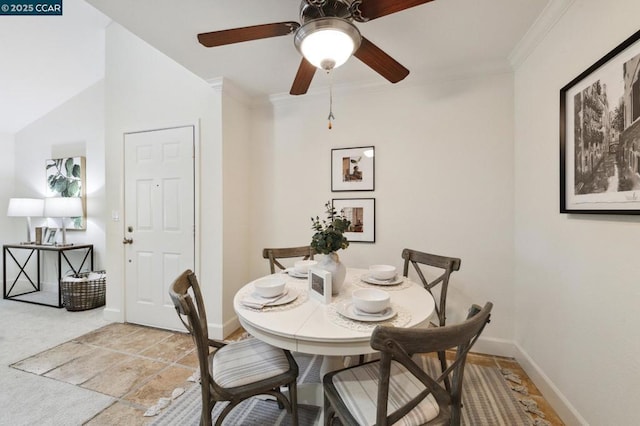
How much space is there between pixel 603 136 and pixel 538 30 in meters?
0.98

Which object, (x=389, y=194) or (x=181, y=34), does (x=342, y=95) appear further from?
(x=181, y=34)

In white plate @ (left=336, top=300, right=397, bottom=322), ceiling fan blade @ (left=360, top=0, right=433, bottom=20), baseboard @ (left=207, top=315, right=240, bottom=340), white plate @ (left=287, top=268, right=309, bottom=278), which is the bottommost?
baseboard @ (left=207, top=315, right=240, bottom=340)

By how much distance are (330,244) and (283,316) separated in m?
0.47

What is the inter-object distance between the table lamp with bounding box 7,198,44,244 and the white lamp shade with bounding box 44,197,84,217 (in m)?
0.36

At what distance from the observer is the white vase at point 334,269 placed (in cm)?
157

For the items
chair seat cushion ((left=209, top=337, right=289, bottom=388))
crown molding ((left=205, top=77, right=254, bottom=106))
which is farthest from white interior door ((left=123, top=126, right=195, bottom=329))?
chair seat cushion ((left=209, top=337, right=289, bottom=388))

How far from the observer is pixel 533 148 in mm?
1989

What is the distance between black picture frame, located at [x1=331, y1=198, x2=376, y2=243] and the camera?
265 cm

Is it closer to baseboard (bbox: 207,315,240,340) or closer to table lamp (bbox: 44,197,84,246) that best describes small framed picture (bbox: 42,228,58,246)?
table lamp (bbox: 44,197,84,246)

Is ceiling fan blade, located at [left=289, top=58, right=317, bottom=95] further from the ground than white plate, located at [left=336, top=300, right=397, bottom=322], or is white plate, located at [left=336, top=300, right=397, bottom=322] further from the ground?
ceiling fan blade, located at [left=289, top=58, right=317, bottom=95]

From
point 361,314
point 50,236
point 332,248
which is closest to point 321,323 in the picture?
point 361,314

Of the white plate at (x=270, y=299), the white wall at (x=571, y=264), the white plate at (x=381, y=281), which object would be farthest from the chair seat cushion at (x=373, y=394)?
the white wall at (x=571, y=264)

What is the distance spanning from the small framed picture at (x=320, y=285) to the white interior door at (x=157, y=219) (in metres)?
1.69

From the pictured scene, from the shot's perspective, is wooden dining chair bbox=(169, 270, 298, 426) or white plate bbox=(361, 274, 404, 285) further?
white plate bbox=(361, 274, 404, 285)
